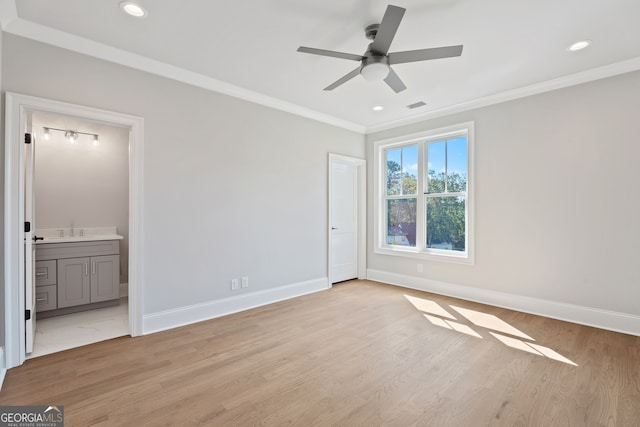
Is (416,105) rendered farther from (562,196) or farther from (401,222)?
(562,196)

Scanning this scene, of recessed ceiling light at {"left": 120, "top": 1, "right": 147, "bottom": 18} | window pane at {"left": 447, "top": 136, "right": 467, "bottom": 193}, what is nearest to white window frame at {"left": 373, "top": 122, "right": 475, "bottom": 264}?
window pane at {"left": 447, "top": 136, "right": 467, "bottom": 193}

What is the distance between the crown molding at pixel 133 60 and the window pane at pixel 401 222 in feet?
7.55

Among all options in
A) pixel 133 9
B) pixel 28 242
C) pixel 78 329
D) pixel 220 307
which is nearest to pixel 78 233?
pixel 78 329

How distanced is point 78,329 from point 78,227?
5.74 ft

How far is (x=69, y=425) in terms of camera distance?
5.65 ft

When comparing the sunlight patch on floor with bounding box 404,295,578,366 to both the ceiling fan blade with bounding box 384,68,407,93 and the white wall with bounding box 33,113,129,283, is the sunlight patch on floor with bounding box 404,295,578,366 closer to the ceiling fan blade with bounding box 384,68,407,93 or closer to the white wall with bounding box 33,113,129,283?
the ceiling fan blade with bounding box 384,68,407,93

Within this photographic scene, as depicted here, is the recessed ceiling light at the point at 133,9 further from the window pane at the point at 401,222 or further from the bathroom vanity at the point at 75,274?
the window pane at the point at 401,222

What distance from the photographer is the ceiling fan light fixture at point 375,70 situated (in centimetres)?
247

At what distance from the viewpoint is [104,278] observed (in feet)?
12.7

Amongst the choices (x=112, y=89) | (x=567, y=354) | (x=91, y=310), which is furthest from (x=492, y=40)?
(x=91, y=310)

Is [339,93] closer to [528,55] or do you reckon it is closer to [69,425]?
[528,55]

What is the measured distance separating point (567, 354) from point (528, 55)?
9.29 feet

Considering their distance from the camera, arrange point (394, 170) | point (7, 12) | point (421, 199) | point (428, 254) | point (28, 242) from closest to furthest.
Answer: point (7, 12) < point (28, 242) < point (428, 254) < point (421, 199) < point (394, 170)

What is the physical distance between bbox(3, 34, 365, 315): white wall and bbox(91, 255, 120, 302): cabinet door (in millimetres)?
1318
